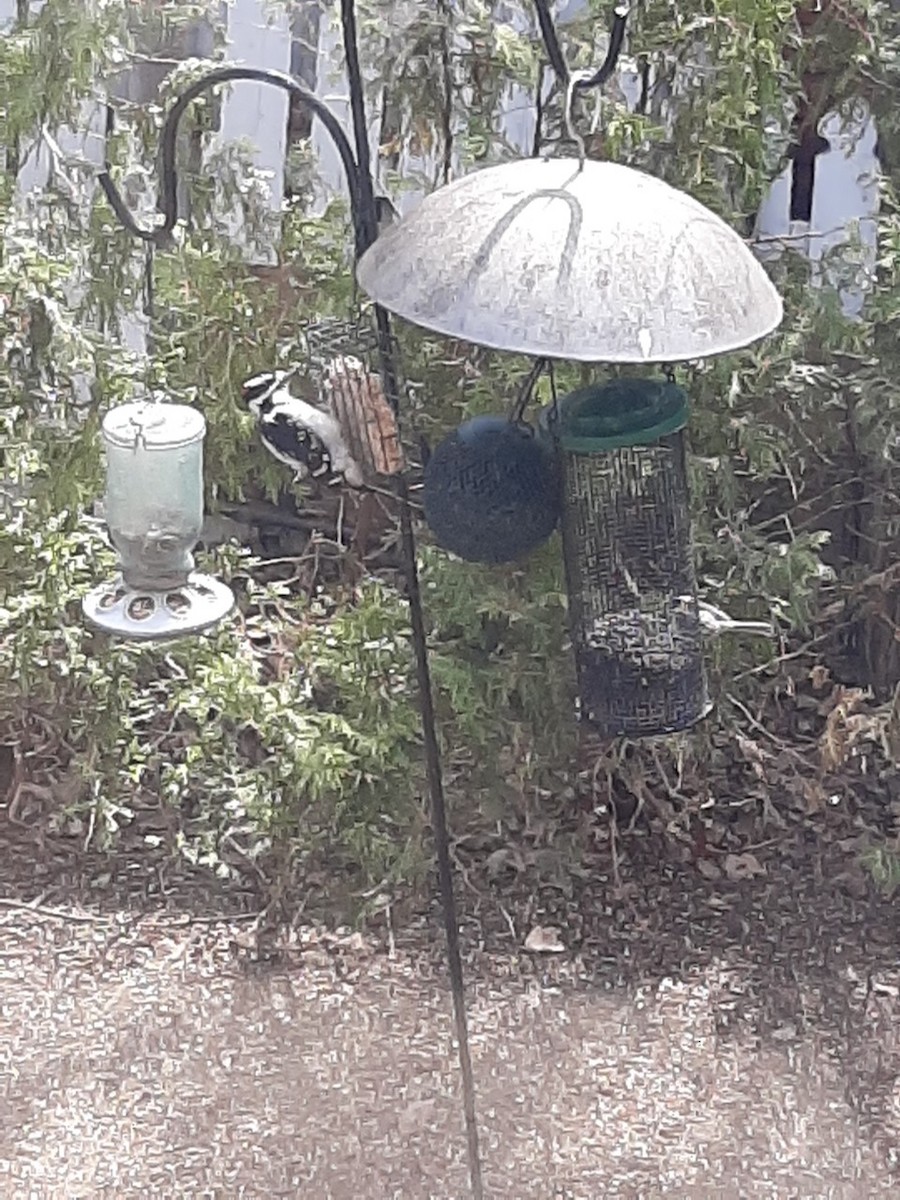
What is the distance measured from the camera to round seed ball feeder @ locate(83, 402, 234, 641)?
1800mm

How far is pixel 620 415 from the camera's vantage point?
5.93ft

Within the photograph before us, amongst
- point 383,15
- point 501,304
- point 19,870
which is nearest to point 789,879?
point 19,870

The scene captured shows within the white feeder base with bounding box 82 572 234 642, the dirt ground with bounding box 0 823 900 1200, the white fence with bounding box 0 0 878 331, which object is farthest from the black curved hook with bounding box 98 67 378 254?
the dirt ground with bounding box 0 823 900 1200

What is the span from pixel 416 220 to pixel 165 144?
1.33 ft

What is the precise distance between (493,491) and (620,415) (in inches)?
6.7

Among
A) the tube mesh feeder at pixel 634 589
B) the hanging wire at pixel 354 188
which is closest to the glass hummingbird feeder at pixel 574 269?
the hanging wire at pixel 354 188

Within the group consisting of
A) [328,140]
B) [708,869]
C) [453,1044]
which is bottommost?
[453,1044]

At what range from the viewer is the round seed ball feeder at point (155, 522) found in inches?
70.9

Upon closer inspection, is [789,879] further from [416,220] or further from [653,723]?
[416,220]

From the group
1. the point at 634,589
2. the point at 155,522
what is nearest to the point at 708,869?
the point at 634,589

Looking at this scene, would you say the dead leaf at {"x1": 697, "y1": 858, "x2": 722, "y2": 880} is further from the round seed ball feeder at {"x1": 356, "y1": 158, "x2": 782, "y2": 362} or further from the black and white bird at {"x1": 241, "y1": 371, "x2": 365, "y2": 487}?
the round seed ball feeder at {"x1": 356, "y1": 158, "x2": 782, "y2": 362}

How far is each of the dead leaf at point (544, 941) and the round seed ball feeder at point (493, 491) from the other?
1263mm

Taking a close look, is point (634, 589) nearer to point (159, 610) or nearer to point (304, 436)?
point (304, 436)

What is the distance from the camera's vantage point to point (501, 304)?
135 cm
